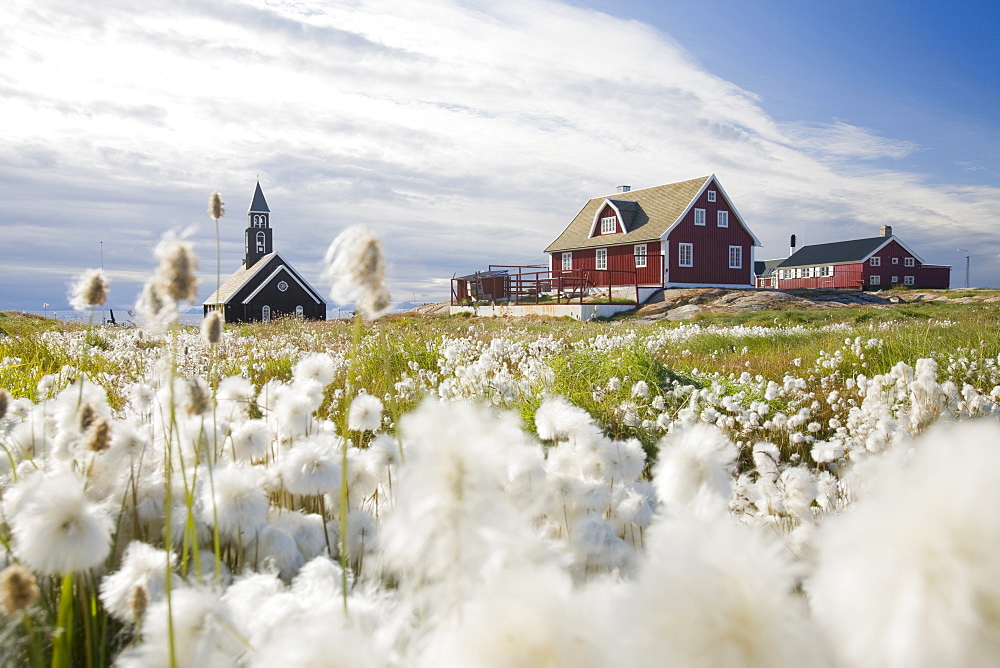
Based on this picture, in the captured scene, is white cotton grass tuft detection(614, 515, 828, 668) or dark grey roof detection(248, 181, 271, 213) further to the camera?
dark grey roof detection(248, 181, 271, 213)

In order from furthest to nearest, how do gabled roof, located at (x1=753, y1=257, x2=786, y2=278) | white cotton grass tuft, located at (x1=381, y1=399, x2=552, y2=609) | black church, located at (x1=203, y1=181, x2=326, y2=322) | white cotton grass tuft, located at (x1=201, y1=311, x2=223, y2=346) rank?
1. gabled roof, located at (x1=753, y1=257, x2=786, y2=278)
2. black church, located at (x1=203, y1=181, x2=326, y2=322)
3. white cotton grass tuft, located at (x1=201, y1=311, x2=223, y2=346)
4. white cotton grass tuft, located at (x1=381, y1=399, x2=552, y2=609)

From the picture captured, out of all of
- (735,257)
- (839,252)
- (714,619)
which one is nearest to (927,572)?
(714,619)

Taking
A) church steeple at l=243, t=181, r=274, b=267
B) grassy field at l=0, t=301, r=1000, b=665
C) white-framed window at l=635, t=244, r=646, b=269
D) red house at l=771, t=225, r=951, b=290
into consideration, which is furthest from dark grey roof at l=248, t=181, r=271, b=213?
grassy field at l=0, t=301, r=1000, b=665

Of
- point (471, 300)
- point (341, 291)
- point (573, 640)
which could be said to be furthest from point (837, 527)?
point (471, 300)

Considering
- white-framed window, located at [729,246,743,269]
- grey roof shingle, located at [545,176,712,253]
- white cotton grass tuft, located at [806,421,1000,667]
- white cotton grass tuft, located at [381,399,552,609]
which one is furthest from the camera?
white-framed window, located at [729,246,743,269]

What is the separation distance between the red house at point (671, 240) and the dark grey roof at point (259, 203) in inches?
1524

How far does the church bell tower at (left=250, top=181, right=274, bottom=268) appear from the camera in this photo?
2793 inches

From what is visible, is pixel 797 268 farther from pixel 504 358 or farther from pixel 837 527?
pixel 837 527

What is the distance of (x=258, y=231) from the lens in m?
71.8

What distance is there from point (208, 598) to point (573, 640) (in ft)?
3.06

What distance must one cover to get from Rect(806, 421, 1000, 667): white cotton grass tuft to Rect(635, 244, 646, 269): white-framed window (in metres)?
43.1

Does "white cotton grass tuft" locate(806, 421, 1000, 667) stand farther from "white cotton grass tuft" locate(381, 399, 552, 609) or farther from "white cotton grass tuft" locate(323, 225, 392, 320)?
"white cotton grass tuft" locate(323, 225, 392, 320)

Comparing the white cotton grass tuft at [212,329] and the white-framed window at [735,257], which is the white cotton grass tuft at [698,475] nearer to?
the white cotton grass tuft at [212,329]

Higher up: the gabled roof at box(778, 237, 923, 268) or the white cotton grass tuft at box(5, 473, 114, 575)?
the gabled roof at box(778, 237, 923, 268)
